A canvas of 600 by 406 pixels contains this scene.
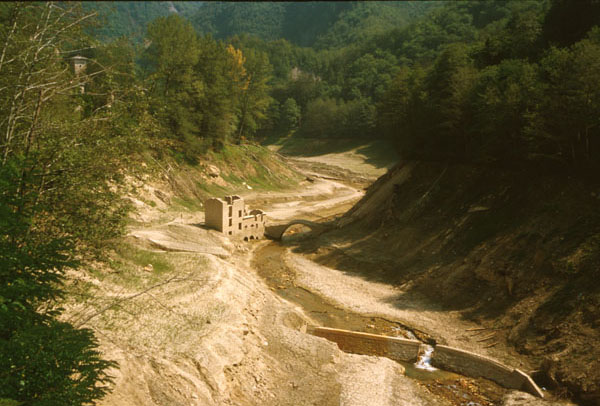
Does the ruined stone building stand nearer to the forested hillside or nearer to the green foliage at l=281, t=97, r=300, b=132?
the forested hillside

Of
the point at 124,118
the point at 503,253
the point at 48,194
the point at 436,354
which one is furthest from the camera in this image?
the point at 503,253

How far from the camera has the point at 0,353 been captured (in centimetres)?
945

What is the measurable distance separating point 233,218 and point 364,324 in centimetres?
1863

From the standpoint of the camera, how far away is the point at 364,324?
92.2ft

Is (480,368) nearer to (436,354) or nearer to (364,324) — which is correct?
(436,354)

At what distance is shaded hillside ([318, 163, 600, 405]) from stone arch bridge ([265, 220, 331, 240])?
2.08m

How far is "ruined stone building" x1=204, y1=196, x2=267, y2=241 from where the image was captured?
40.9 m

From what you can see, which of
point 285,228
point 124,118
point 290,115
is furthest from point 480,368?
point 290,115

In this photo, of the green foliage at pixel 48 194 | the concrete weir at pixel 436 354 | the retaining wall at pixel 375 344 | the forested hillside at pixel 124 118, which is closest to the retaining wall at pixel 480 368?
the concrete weir at pixel 436 354

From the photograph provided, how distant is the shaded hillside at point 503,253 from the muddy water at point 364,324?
2.99 meters

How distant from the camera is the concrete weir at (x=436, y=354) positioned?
70.5ft

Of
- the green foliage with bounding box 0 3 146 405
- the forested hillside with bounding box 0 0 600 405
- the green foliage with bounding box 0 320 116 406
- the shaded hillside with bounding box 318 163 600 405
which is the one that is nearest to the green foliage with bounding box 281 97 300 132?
the forested hillside with bounding box 0 0 600 405

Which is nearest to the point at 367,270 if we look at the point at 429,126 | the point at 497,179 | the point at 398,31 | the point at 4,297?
the point at 497,179

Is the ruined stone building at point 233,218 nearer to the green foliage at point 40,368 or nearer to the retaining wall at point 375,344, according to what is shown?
the retaining wall at point 375,344
